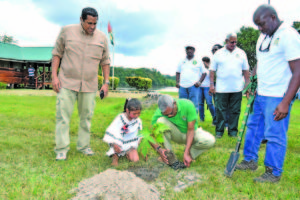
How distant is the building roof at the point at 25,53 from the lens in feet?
80.2

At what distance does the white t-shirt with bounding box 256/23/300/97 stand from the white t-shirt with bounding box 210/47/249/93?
2.33 meters

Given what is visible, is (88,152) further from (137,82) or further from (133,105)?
(137,82)

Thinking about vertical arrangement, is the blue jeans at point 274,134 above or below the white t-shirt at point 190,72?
below

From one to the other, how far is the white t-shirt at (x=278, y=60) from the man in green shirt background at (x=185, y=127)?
96 centimetres

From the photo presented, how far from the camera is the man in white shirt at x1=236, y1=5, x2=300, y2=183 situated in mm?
2748

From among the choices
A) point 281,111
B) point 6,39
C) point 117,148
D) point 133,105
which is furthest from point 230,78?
point 6,39

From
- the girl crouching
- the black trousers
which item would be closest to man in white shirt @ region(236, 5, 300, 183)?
the girl crouching

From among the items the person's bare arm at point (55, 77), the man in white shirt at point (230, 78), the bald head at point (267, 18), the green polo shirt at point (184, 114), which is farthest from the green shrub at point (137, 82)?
the bald head at point (267, 18)

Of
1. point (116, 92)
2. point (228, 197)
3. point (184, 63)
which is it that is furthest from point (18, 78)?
point (228, 197)

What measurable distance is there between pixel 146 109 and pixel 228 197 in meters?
8.31

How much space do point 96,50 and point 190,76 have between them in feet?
10.4

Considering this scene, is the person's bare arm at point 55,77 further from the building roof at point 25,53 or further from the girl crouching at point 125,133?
the building roof at point 25,53

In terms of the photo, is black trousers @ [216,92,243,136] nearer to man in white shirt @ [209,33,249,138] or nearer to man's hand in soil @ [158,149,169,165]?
man in white shirt @ [209,33,249,138]

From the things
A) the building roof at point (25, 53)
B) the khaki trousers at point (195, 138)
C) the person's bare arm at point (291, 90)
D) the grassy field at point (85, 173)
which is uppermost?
the building roof at point (25, 53)
